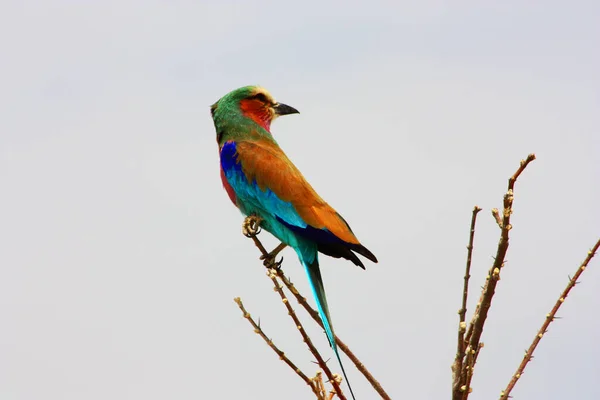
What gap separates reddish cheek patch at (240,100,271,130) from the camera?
6.85 m

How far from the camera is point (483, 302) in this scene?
10.6 ft

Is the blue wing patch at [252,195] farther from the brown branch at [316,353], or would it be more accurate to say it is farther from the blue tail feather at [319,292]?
the brown branch at [316,353]

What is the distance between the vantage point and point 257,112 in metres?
6.92

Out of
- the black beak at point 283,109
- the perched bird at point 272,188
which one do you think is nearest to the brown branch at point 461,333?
the perched bird at point 272,188

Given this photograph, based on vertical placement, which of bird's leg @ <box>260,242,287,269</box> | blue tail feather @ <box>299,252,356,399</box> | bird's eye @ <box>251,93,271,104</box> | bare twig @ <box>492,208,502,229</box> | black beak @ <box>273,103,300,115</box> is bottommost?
bare twig @ <box>492,208,502,229</box>

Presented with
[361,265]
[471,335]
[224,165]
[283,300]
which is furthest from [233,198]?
[471,335]

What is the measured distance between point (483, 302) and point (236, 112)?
12.7 ft

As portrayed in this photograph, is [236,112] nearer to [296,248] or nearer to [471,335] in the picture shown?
[296,248]

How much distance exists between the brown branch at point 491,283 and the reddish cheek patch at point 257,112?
382 cm

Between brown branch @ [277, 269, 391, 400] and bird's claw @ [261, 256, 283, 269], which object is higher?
bird's claw @ [261, 256, 283, 269]

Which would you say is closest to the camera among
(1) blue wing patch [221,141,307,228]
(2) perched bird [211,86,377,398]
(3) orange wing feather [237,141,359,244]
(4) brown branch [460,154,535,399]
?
(4) brown branch [460,154,535,399]

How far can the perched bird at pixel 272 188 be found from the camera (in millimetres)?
5371

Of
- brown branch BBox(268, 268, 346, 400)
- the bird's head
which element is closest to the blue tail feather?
brown branch BBox(268, 268, 346, 400)

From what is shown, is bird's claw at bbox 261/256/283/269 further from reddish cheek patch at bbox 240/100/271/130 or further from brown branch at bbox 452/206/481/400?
brown branch at bbox 452/206/481/400
